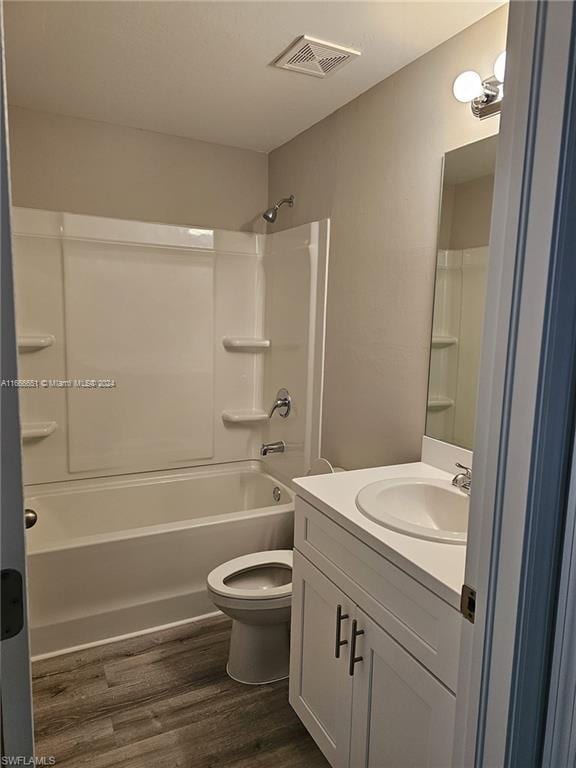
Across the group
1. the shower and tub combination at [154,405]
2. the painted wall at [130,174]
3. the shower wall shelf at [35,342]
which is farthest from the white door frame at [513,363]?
the painted wall at [130,174]

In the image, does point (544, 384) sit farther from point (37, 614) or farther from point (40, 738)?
point (37, 614)

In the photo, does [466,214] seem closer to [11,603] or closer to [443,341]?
[443,341]

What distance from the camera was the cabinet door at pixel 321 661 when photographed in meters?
1.48

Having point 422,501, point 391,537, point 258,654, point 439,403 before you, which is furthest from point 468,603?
point 258,654

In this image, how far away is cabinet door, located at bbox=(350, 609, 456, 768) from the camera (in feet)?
3.68

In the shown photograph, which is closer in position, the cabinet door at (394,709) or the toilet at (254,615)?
the cabinet door at (394,709)

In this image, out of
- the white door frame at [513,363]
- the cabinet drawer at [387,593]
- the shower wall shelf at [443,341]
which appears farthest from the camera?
the shower wall shelf at [443,341]

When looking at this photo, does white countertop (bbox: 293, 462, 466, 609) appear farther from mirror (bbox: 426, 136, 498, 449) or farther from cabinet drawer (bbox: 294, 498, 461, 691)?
mirror (bbox: 426, 136, 498, 449)

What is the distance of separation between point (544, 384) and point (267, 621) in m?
1.64

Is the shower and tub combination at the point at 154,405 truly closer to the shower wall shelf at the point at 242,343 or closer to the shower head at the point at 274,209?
the shower wall shelf at the point at 242,343

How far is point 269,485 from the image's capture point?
317cm

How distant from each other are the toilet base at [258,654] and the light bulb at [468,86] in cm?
203

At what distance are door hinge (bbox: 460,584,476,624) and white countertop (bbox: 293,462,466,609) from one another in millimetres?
148

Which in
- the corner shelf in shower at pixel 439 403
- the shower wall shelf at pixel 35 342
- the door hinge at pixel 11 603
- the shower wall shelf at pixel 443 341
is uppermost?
the shower wall shelf at pixel 443 341
